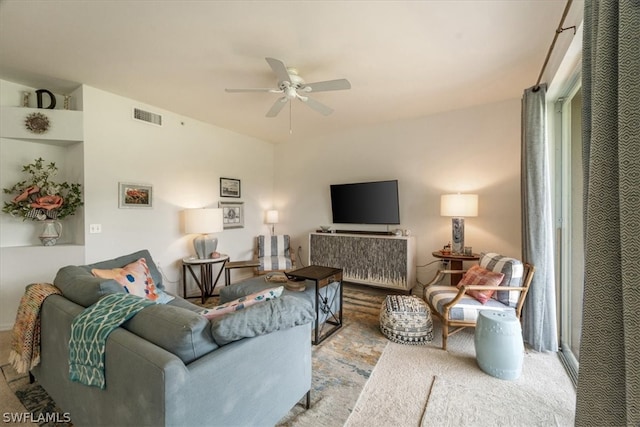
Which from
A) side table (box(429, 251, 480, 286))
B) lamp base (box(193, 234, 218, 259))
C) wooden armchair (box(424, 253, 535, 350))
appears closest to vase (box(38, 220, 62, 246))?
lamp base (box(193, 234, 218, 259))

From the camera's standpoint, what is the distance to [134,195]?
3412mm

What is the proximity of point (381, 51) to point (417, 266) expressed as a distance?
2971mm

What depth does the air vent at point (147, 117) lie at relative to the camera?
3.42m

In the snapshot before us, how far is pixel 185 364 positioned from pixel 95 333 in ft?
1.65

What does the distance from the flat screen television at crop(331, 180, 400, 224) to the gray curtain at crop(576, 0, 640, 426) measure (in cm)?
336

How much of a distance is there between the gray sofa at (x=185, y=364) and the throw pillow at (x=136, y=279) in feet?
1.44

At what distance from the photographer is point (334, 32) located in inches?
82.4

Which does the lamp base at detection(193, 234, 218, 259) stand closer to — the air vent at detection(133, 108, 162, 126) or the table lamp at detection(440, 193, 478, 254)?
the air vent at detection(133, 108, 162, 126)

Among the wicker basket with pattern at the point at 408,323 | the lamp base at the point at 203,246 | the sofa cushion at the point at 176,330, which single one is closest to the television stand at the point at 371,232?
the wicker basket with pattern at the point at 408,323

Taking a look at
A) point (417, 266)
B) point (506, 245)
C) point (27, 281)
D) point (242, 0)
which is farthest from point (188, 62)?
point (506, 245)

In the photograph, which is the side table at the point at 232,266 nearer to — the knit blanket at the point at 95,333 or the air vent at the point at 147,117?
the air vent at the point at 147,117

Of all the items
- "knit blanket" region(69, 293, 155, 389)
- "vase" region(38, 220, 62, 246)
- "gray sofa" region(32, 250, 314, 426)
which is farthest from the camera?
"vase" region(38, 220, 62, 246)

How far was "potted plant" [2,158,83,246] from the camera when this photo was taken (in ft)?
9.26

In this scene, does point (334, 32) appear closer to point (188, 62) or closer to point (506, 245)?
point (188, 62)
